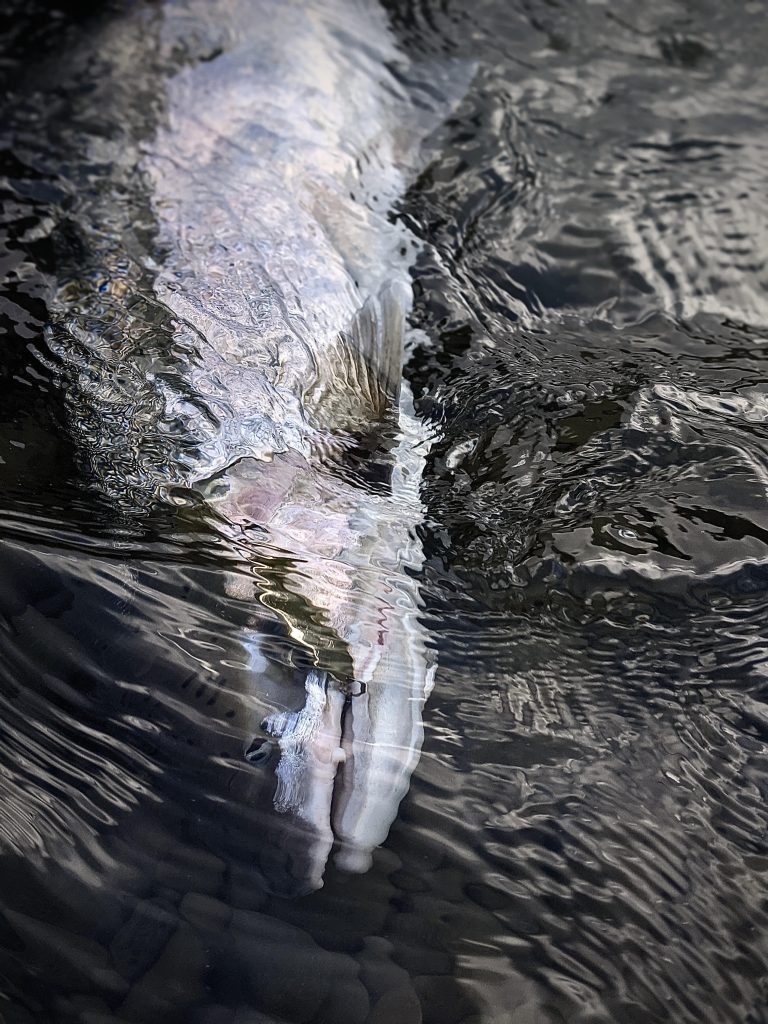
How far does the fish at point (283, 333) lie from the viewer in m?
1.51

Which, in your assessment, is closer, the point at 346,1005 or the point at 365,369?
the point at 346,1005

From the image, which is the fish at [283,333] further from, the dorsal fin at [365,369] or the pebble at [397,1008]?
the pebble at [397,1008]

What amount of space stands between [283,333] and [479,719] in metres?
1.07

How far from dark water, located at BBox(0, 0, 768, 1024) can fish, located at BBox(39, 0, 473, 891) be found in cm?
6

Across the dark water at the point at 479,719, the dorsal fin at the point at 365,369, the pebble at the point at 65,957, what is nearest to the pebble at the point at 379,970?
the dark water at the point at 479,719

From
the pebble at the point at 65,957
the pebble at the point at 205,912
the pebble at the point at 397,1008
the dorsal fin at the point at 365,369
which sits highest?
the dorsal fin at the point at 365,369

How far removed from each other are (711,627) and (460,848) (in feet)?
1.94

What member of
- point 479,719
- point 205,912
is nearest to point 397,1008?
point 205,912

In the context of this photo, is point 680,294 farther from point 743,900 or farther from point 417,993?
point 417,993

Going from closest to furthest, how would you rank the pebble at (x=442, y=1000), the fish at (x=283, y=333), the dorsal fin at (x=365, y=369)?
1. the pebble at (x=442, y=1000)
2. the fish at (x=283, y=333)
3. the dorsal fin at (x=365, y=369)

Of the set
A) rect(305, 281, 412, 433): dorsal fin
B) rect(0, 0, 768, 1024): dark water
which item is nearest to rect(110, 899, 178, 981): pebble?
rect(0, 0, 768, 1024): dark water

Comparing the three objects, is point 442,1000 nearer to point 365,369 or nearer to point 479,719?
point 479,719

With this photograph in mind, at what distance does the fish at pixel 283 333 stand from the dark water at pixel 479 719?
6cm

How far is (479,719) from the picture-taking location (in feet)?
5.00
